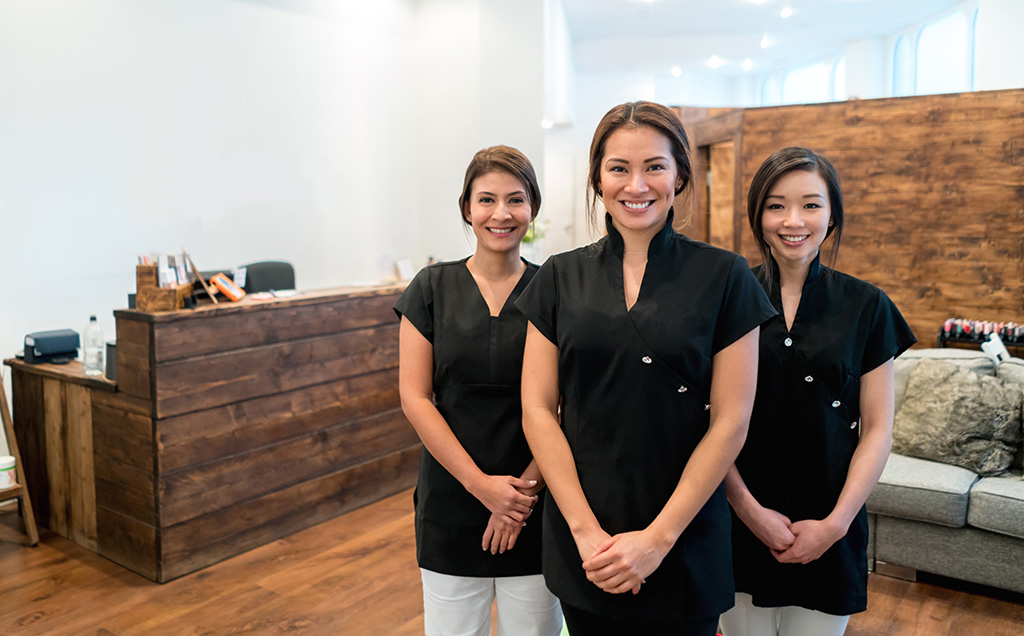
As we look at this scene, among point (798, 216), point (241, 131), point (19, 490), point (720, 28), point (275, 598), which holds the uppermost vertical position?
point (720, 28)

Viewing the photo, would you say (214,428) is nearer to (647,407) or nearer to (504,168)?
(504,168)

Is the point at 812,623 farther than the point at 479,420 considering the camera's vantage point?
No

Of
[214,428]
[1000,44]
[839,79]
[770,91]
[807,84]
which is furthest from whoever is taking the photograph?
[770,91]

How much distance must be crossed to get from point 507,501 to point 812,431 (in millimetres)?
630

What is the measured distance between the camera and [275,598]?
294cm

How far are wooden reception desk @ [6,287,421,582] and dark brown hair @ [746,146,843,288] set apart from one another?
2411mm

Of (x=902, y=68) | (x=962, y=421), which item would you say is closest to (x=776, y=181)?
(x=962, y=421)

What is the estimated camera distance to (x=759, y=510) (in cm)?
144

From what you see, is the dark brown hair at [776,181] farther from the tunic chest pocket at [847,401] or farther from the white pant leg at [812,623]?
the white pant leg at [812,623]

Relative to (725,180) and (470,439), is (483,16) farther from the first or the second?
(470,439)

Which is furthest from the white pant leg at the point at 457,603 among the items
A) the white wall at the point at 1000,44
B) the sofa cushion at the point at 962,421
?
the white wall at the point at 1000,44

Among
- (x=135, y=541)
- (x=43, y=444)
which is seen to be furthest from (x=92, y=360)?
(x=135, y=541)

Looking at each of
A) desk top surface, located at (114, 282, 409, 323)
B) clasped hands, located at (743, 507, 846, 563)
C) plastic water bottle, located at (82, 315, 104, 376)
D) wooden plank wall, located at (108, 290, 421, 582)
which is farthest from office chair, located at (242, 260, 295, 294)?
clasped hands, located at (743, 507, 846, 563)

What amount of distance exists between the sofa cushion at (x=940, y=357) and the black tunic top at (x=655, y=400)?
2.52 m
